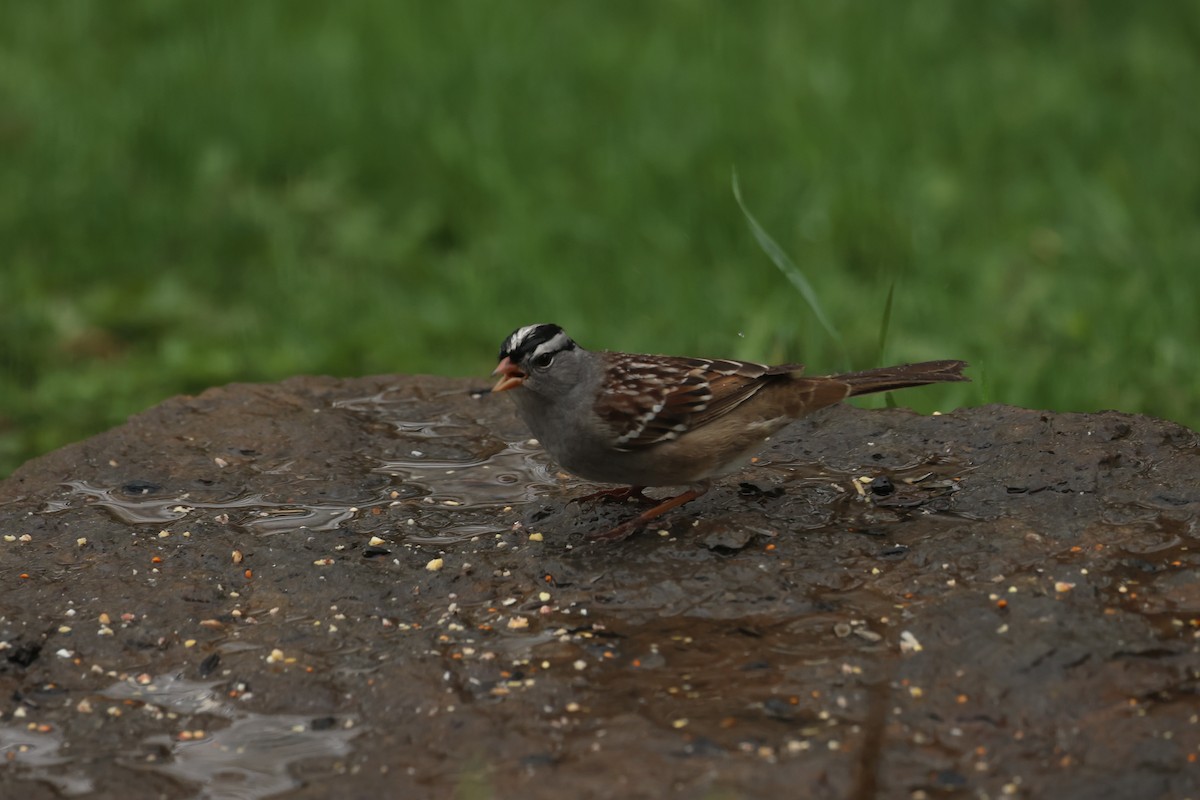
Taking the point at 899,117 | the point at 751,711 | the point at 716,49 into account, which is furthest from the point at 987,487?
the point at 716,49

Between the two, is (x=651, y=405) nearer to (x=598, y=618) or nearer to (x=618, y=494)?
(x=618, y=494)

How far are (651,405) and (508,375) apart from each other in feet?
1.44

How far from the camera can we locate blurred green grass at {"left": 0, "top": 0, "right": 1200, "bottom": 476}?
307 inches

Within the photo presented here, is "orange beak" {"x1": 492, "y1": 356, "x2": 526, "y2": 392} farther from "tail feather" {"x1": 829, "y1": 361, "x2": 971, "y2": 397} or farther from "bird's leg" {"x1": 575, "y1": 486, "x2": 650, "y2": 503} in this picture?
"tail feather" {"x1": 829, "y1": 361, "x2": 971, "y2": 397}

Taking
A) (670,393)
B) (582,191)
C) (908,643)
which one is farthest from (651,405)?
(582,191)

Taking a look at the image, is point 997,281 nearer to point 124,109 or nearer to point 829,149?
point 829,149

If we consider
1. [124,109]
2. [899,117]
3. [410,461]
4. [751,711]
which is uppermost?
[124,109]

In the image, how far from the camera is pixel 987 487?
→ 15.2 feet

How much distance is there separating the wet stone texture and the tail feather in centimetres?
25

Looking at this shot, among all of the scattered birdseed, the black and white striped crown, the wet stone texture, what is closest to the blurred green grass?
the wet stone texture

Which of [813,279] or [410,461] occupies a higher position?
[813,279]

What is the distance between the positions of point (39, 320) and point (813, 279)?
406 cm

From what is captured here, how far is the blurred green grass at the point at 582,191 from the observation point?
A: 7.80 m

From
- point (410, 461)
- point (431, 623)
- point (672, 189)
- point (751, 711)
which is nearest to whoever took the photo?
point (751, 711)
